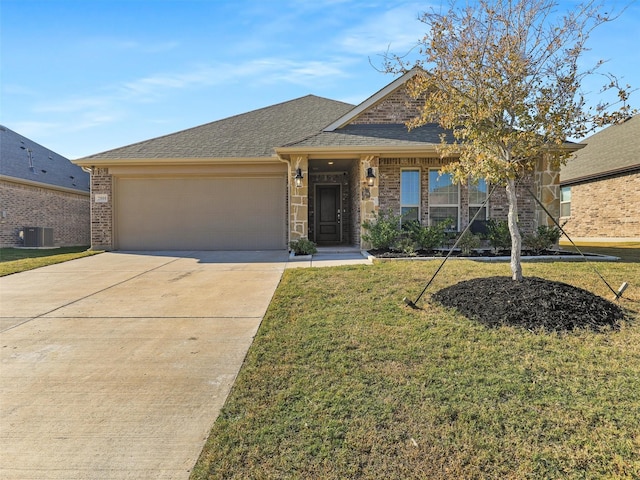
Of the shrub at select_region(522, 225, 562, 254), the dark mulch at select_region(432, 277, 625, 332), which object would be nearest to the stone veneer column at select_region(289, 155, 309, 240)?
the shrub at select_region(522, 225, 562, 254)

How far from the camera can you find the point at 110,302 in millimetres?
5488

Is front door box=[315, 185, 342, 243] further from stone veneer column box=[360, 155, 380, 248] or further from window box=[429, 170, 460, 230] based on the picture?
window box=[429, 170, 460, 230]

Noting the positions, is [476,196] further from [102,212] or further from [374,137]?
[102,212]

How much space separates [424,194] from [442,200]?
552 millimetres

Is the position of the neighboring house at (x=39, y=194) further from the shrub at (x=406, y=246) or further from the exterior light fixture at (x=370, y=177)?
the shrub at (x=406, y=246)

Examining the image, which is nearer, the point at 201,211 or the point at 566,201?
the point at 201,211

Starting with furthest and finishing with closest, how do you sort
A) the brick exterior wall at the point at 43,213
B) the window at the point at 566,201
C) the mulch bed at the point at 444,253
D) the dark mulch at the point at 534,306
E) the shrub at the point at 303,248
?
1. the window at the point at 566,201
2. the brick exterior wall at the point at 43,213
3. the shrub at the point at 303,248
4. the mulch bed at the point at 444,253
5. the dark mulch at the point at 534,306

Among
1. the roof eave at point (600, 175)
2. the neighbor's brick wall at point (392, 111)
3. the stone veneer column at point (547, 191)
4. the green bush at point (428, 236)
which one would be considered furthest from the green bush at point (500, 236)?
the roof eave at point (600, 175)

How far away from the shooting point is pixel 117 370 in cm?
336

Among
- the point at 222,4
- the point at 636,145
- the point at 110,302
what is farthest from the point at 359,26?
the point at 636,145

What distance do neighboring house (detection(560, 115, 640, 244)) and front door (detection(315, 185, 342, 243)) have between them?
895 centimetres

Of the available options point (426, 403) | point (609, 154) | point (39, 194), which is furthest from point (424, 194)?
point (39, 194)

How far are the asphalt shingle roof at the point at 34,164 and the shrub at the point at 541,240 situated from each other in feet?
61.3

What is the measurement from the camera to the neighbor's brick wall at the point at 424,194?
10.5m
